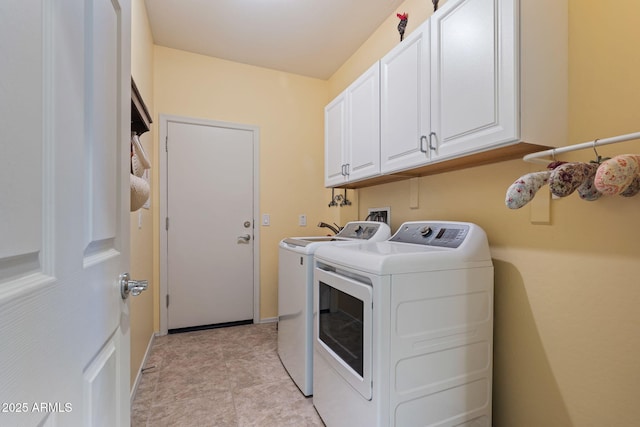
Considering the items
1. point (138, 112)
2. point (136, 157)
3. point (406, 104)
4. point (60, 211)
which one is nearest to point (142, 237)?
point (136, 157)

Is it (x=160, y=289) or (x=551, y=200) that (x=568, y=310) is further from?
(x=160, y=289)

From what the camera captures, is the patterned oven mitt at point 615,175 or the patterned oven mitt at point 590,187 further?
the patterned oven mitt at point 590,187

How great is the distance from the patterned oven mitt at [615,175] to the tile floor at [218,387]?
5.45ft

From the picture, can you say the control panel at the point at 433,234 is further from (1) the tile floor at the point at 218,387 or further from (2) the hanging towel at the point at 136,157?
(2) the hanging towel at the point at 136,157

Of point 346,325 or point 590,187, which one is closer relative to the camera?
point 590,187

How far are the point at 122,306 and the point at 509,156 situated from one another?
5.32 ft

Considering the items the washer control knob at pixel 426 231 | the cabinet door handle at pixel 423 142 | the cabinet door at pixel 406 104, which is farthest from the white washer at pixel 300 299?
the cabinet door handle at pixel 423 142

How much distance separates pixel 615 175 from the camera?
0.84 meters

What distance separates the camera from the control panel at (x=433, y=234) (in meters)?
1.41

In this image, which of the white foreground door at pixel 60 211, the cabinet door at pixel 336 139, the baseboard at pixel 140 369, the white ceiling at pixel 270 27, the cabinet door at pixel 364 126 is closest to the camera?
the white foreground door at pixel 60 211

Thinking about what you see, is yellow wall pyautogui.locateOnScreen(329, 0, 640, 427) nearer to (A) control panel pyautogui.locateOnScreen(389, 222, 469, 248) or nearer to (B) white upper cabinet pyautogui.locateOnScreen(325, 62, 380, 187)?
(A) control panel pyautogui.locateOnScreen(389, 222, 469, 248)

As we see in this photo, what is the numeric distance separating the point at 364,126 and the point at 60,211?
183 centimetres

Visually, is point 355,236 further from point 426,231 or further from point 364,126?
point 364,126

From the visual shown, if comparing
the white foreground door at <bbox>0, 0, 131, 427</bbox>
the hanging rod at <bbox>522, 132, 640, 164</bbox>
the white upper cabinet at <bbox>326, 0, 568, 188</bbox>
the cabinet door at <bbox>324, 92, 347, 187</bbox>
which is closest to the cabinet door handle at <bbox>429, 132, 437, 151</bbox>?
the white upper cabinet at <bbox>326, 0, 568, 188</bbox>
